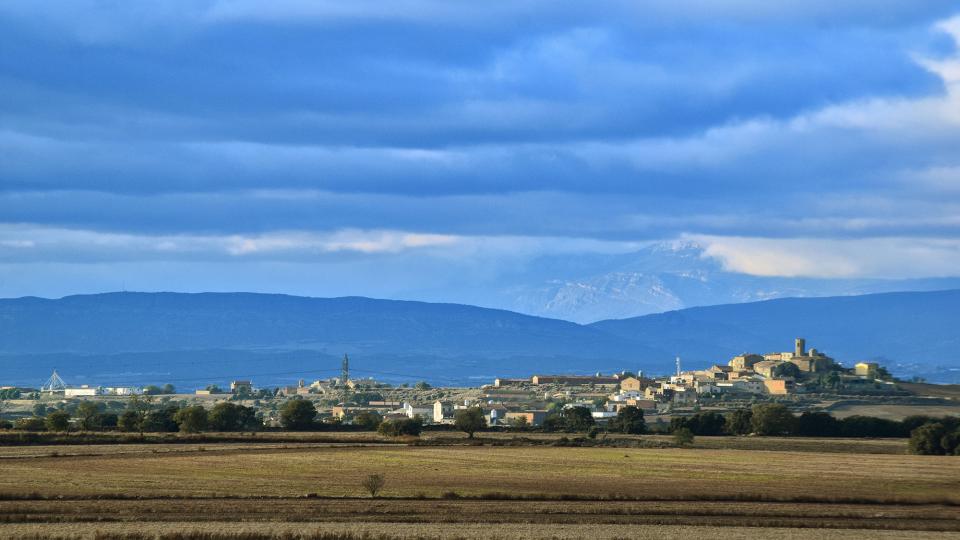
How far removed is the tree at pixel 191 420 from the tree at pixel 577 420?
35969 mm

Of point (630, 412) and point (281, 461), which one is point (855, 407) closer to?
point (630, 412)

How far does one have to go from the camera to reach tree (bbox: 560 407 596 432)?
14875 centimetres

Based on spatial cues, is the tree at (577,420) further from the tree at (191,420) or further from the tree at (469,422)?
the tree at (191,420)

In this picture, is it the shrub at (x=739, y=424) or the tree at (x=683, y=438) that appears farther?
the shrub at (x=739, y=424)

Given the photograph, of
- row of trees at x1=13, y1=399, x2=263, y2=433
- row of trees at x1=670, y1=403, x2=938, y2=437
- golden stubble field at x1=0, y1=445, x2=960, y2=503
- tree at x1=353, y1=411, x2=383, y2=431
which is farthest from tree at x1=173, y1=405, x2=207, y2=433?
row of trees at x1=670, y1=403, x2=938, y2=437

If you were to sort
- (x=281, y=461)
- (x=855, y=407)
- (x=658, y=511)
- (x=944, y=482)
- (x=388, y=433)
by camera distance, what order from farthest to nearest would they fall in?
(x=855, y=407) → (x=388, y=433) → (x=281, y=461) → (x=944, y=482) → (x=658, y=511)

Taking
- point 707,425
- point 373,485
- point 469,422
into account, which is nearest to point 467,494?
point 373,485

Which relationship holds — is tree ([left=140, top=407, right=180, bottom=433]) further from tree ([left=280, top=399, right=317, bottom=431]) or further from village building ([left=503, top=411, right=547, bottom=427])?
village building ([left=503, top=411, right=547, bottom=427])

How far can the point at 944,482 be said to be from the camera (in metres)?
80.9

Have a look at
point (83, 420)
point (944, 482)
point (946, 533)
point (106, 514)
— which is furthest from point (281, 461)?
point (83, 420)

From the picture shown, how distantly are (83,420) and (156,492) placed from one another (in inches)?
3157

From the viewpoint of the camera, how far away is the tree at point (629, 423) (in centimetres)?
14500

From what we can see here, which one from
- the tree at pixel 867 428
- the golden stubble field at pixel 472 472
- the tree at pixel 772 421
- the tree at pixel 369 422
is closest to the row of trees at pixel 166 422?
the tree at pixel 369 422

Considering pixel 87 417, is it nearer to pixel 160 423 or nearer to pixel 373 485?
pixel 160 423
